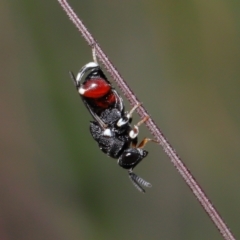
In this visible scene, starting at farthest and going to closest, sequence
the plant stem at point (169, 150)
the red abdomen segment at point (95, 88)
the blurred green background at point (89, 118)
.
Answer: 1. the blurred green background at point (89, 118)
2. the red abdomen segment at point (95, 88)
3. the plant stem at point (169, 150)

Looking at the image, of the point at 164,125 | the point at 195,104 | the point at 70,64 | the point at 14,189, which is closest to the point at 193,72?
the point at 195,104

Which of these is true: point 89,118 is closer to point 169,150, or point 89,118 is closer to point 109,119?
point 109,119

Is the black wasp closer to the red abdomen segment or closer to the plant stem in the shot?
the red abdomen segment

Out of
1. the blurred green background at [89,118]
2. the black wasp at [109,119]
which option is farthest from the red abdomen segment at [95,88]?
the blurred green background at [89,118]

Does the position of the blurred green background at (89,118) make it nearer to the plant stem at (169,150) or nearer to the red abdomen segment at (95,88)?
the red abdomen segment at (95,88)

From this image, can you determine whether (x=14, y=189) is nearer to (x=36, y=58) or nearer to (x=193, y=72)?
(x=36, y=58)

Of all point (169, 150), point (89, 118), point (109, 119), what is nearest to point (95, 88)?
point (109, 119)

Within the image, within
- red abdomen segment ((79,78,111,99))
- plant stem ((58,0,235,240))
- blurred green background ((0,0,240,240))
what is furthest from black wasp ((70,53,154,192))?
blurred green background ((0,0,240,240))
